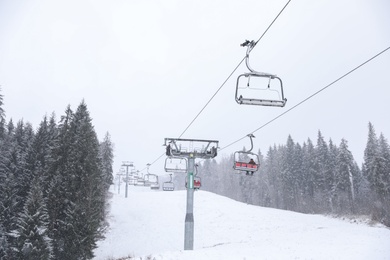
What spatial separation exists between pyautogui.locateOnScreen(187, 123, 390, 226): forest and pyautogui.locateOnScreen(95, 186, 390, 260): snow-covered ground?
1001 cm

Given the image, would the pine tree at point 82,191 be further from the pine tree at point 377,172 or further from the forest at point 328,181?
the pine tree at point 377,172

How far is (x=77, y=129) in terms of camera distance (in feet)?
102

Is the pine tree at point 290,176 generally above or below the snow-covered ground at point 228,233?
above

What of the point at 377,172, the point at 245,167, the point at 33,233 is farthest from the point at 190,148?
the point at 377,172

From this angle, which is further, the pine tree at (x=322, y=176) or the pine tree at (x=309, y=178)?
the pine tree at (x=309, y=178)

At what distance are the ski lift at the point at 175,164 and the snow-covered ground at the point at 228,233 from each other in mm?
7342

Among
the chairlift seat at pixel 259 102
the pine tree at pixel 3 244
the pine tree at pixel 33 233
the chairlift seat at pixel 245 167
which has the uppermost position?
the chairlift seat at pixel 259 102

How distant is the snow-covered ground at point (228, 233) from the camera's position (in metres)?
19.5

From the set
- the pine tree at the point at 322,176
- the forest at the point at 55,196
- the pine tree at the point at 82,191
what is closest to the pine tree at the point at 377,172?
the pine tree at the point at 322,176

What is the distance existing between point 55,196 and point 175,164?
37.8 feet

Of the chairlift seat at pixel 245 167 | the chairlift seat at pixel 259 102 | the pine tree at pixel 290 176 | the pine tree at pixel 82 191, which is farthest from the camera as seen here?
the pine tree at pixel 290 176

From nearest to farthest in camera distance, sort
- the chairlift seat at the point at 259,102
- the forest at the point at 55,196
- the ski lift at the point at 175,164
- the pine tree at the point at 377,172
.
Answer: the chairlift seat at the point at 259,102
the forest at the point at 55,196
the ski lift at the point at 175,164
the pine tree at the point at 377,172

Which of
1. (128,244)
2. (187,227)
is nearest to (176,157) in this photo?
(187,227)

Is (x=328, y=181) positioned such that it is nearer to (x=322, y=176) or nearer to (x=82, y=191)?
(x=322, y=176)
